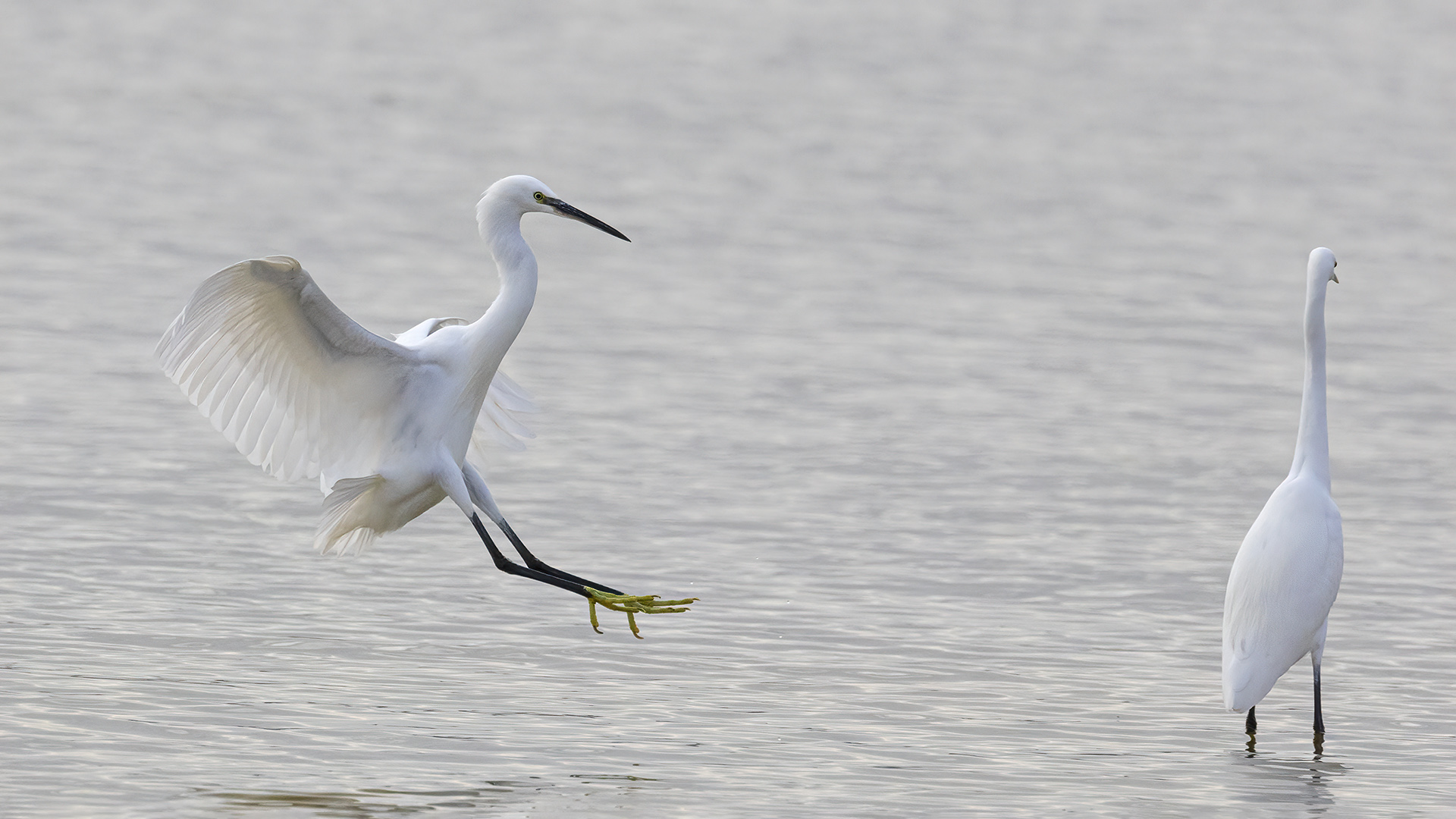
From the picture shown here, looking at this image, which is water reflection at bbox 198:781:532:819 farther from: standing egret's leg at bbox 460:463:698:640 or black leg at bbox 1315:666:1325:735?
Result: black leg at bbox 1315:666:1325:735

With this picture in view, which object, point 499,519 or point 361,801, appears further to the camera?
point 499,519

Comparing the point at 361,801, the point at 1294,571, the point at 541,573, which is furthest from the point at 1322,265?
the point at 361,801

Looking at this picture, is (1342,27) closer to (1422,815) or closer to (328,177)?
(328,177)

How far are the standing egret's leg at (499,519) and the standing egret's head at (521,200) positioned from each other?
39.2 inches

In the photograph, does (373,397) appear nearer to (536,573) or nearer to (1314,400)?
(536,573)

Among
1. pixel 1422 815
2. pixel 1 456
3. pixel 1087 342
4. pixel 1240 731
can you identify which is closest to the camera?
pixel 1422 815

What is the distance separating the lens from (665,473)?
11.7 meters

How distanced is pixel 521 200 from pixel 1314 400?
11.0 feet

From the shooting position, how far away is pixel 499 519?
27.0ft

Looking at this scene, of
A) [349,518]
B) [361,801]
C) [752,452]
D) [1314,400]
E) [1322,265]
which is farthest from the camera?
[752,452]

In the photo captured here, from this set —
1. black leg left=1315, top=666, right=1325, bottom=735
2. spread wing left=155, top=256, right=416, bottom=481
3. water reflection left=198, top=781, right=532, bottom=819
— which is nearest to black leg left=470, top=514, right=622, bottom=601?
spread wing left=155, top=256, right=416, bottom=481

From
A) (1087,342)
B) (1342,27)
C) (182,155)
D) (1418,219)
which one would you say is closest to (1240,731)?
(1087,342)

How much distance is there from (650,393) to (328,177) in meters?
8.35

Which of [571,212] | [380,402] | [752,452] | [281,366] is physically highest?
[571,212]
